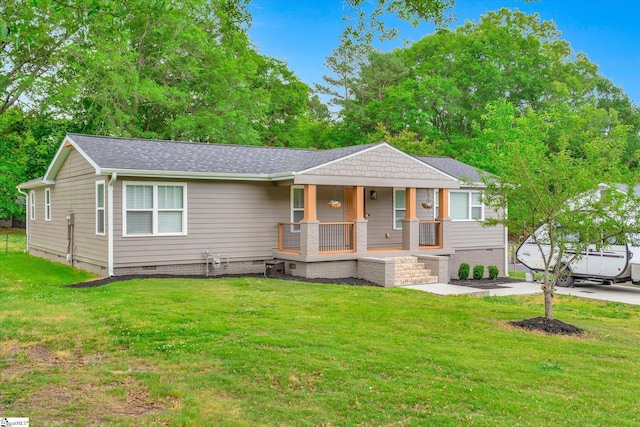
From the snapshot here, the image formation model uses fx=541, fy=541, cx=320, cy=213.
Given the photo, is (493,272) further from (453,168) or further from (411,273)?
(411,273)

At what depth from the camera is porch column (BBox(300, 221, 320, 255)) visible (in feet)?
48.9

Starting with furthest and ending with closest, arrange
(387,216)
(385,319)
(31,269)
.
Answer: (387,216) < (31,269) < (385,319)

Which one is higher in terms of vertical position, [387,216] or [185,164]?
[185,164]

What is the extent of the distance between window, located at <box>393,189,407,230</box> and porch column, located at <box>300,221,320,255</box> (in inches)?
173

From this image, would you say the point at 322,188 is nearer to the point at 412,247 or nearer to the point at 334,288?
the point at 412,247

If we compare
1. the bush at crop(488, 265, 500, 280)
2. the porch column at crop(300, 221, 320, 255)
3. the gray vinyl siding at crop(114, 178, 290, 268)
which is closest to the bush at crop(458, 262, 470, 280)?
the bush at crop(488, 265, 500, 280)

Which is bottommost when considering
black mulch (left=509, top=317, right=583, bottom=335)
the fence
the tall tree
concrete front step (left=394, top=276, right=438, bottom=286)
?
concrete front step (left=394, top=276, right=438, bottom=286)

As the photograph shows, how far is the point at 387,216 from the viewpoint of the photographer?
60.5 ft

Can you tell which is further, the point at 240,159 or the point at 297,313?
the point at 240,159

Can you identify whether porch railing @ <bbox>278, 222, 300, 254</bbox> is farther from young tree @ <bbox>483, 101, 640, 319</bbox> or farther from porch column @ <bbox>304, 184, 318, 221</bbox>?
young tree @ <bbox>483, 101, 640, 319</bbox>

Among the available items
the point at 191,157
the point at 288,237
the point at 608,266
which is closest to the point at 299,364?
the point at 288,237

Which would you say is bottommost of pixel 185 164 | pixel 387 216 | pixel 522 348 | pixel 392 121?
pixel 522 348

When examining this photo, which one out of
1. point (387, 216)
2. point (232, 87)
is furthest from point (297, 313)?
point (232, 87)

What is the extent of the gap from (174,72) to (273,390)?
28.9 meters
